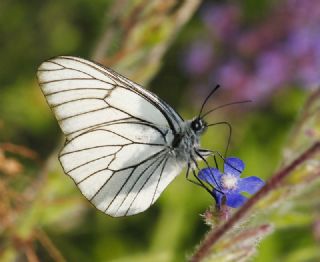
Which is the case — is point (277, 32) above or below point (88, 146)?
above

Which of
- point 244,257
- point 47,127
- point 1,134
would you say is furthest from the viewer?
point 47,127

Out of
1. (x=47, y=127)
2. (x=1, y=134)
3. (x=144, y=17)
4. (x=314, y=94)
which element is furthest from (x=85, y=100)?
(x=47, y=127)

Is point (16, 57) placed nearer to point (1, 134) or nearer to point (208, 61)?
point (1, 134)

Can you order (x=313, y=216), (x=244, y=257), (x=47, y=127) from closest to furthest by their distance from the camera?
(x=244, y=257) → (x=313, y=216) → (x=47, y=127)

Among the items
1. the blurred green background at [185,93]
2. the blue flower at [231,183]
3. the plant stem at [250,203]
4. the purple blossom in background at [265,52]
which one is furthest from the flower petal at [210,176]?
the purple blossom in background at [265,52]

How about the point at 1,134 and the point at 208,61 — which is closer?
the point at 1,134

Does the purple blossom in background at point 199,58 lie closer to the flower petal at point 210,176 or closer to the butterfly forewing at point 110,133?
the butterfly forewing at point 110,133

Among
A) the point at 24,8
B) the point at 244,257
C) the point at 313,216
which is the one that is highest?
the point at 24,8
